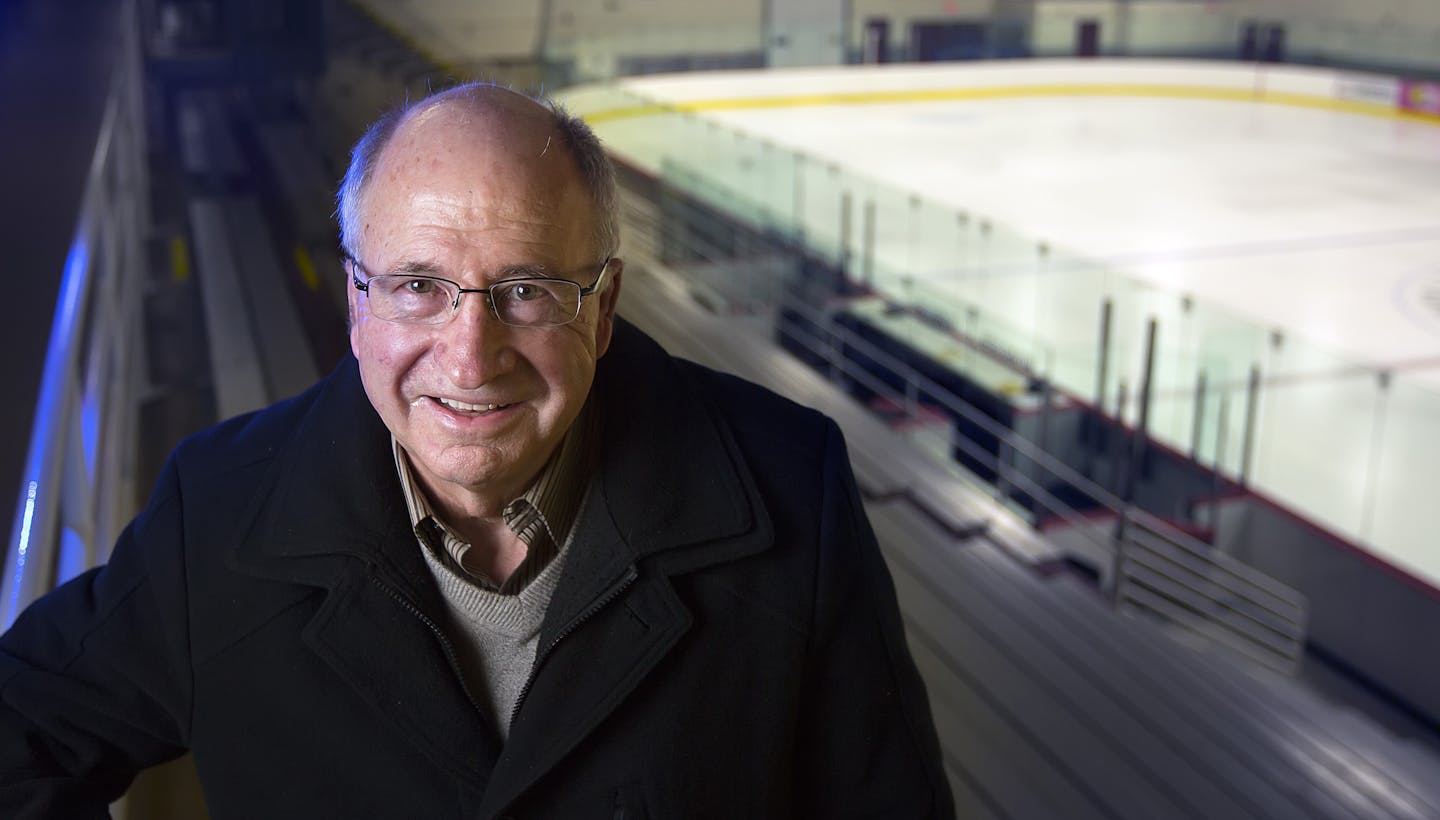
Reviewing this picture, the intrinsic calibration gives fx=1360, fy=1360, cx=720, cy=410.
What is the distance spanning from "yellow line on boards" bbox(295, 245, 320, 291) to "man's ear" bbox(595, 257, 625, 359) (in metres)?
1.95

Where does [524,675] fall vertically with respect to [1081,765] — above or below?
above

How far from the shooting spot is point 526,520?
927mm

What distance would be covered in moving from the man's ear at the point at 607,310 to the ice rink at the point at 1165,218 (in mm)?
1773

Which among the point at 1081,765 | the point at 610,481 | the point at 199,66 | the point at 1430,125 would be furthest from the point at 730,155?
the point at 1430,125

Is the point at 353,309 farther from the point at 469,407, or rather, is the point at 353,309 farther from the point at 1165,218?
the point at 1165,218

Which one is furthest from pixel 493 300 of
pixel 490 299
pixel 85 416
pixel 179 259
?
pixel 179 259

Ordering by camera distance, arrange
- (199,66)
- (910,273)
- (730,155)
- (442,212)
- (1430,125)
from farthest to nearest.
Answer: (1430,125) → (730,155) → (910,273) → (199,66) → (442,212)

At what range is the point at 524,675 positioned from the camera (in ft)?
2.98

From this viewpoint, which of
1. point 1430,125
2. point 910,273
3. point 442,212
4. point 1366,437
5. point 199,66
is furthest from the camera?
point 1430,125

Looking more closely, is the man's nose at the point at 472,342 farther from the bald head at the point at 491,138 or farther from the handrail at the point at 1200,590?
the handrail at the point at 1200,590

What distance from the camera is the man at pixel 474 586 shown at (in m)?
0.84

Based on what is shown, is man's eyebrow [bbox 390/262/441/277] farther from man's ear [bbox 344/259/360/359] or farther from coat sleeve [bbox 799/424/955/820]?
coat sleeve [bbox 799/424/955/820]

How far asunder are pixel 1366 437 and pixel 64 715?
345 cm

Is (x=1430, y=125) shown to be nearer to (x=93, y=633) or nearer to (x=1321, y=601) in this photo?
(x=1321, y=601)
